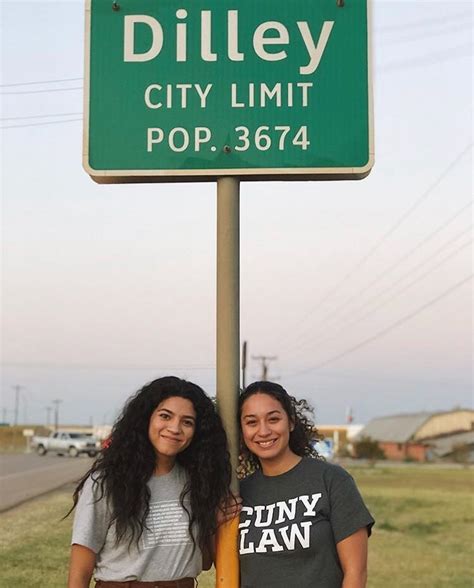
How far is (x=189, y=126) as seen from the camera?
315 cm

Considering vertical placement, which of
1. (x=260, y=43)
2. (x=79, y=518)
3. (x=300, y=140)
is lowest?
(x=79, y=518)

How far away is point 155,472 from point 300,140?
1186 millimetres

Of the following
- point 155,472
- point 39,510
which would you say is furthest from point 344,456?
point 155,472

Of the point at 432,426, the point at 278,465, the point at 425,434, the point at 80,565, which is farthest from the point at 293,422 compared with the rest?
the point at 432,426

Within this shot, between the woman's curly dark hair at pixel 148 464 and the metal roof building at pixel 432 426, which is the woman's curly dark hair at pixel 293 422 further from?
the metal roof building at pixel 432 426

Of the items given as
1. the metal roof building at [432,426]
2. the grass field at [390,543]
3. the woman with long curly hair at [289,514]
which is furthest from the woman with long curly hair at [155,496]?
the metal roof building at [432,426]

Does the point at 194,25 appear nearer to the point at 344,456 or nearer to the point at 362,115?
the point at 362,115

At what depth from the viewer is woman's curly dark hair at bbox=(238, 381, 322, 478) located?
3188 mm

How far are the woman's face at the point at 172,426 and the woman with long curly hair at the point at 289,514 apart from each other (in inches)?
6.9

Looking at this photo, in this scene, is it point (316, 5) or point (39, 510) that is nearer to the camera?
point (316, 5)

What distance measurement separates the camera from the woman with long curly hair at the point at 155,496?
2969mm

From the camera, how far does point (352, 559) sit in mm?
3002

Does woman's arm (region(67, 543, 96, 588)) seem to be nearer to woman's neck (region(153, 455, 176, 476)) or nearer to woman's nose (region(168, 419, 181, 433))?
woman's neck (region(153, 455, 176, 476))

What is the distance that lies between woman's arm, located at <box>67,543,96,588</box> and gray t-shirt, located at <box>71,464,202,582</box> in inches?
0.8
